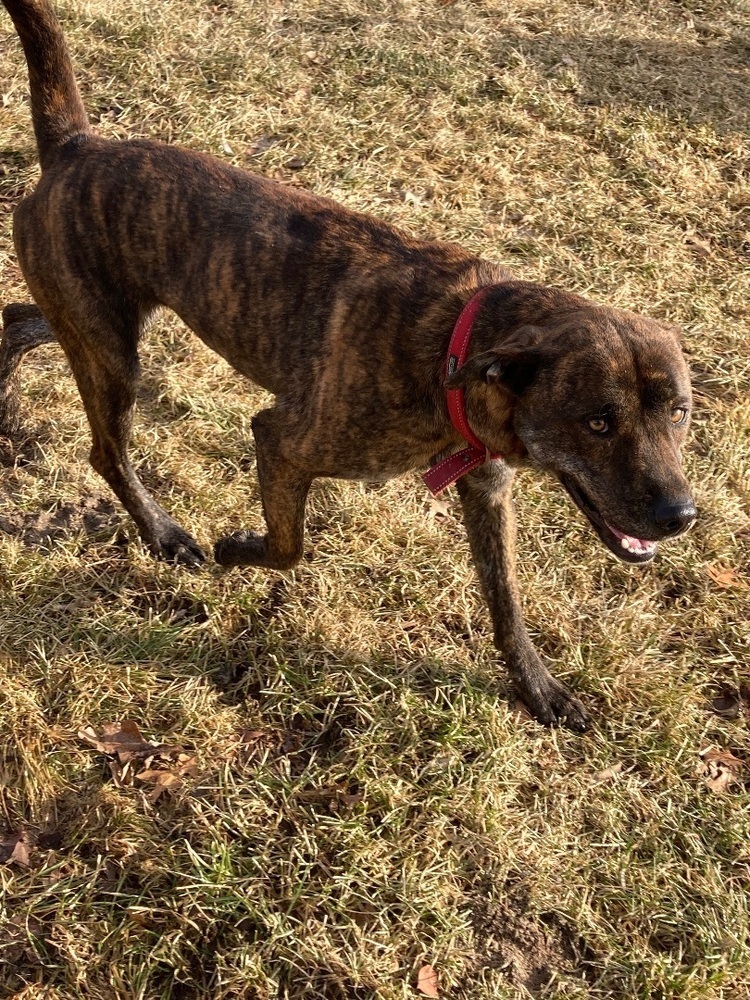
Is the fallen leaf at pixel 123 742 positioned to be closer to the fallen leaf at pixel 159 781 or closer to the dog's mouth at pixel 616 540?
the fallen leaf at pixel 159 781

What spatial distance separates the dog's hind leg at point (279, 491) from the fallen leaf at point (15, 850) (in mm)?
1362

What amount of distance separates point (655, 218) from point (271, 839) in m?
4.77

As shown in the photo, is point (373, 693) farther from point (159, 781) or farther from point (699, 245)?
point (699, 245)

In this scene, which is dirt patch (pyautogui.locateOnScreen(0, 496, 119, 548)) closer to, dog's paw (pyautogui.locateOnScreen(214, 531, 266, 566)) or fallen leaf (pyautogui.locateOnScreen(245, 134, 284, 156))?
dog's paw (pyautogui.locateOnScreen(214, 531, 266, 566))

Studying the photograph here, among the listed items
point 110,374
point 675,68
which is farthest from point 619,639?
point 675,68

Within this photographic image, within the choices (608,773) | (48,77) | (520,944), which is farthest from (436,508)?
(48,77)

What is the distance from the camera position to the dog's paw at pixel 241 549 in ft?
12.7

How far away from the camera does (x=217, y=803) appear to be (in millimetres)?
3305

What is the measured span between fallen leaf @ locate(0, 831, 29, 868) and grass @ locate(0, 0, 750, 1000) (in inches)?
0.7

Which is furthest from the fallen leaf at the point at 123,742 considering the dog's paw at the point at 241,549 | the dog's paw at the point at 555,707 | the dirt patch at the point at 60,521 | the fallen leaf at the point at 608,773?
the fallen leaf at the point at 608,773

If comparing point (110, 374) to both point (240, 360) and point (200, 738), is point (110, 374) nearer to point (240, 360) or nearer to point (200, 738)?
point (240, 360)

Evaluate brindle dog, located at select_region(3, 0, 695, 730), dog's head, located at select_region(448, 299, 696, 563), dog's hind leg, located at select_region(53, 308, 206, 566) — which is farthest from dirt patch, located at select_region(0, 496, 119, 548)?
dog's head, located at select_region(448, 299, 696, 563)

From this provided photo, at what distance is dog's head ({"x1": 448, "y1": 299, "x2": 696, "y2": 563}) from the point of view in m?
2.78

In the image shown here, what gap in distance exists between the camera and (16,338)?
14.4 feet
